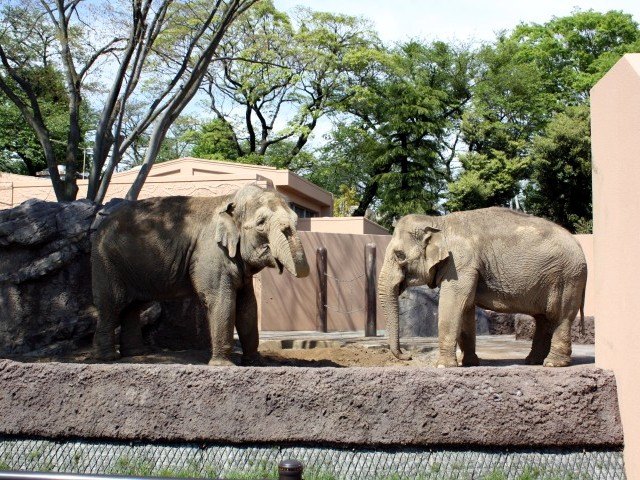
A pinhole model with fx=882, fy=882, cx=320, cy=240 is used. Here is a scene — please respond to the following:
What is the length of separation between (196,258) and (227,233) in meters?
0.44

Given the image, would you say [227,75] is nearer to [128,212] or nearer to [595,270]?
[128,212]

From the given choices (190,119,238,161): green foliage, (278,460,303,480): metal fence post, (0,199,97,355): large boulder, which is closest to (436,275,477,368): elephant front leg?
(0,199,97,355): large boulder

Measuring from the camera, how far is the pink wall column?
593 centimetres

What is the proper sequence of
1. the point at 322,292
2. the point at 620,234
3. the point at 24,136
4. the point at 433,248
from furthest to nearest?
the point at 24,136
the point at 322,292
the point at 433,248
the point at 620,234

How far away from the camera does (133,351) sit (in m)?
9.43

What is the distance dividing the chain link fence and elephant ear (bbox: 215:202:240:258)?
92.9 inches

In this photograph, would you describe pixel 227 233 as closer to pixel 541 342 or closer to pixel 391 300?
pixel 391 300

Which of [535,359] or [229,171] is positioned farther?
[229,171]

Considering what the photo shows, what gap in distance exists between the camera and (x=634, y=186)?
5.95 m

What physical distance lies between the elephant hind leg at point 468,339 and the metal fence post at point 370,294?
6629 millimetres

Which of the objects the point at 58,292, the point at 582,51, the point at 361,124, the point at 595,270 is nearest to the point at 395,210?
the point at 361,124

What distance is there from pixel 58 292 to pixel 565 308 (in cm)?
547

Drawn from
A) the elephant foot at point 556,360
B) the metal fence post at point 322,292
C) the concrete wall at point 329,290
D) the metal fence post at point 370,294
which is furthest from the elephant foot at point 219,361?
the concrete wall at point 329,290

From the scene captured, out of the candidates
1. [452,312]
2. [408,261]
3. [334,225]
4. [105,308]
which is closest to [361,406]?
[452,312]
